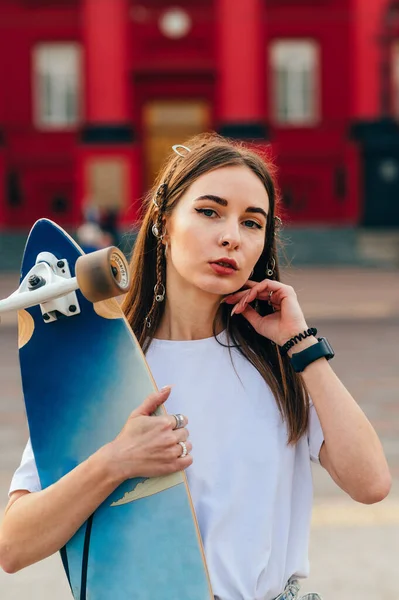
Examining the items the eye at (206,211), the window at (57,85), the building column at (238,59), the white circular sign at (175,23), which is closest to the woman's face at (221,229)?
the eye at (206,211)

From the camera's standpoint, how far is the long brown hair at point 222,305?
1.85 meters

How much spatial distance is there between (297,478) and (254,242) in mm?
441

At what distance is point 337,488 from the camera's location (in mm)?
5516

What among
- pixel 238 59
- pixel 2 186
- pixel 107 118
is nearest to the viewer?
pixel 238 59

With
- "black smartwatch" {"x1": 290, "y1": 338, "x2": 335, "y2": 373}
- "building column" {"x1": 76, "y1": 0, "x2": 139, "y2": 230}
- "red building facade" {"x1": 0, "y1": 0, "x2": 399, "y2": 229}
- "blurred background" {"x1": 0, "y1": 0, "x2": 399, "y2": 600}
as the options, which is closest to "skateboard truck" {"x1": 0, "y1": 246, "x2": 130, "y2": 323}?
"black smartwatch" {"x1": 290, "y1": 338, "x2": 335, "y2": 373}

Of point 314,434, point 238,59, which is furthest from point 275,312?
point 238,59

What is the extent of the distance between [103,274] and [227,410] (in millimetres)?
402

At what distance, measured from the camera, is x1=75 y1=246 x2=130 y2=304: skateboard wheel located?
5.11 feet

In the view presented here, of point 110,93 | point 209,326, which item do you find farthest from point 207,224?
point 110,93

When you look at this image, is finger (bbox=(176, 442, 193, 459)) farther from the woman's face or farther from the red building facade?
the red building facade

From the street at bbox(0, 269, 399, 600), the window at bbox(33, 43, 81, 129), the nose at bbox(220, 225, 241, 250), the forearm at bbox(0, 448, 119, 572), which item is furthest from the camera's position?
the window at bbox(33, 43, 81, 129)

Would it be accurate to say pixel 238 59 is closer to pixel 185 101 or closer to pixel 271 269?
pixel 185 101

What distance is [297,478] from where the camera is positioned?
1.86 metres

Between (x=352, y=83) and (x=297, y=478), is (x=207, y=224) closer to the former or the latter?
(x=297, y=478)
